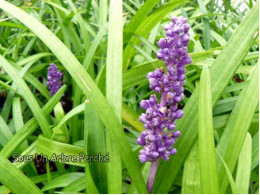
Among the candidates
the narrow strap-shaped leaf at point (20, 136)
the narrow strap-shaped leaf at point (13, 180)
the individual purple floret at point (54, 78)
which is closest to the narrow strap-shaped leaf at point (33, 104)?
the narrow strap-shaped leaf at point (20, 136)

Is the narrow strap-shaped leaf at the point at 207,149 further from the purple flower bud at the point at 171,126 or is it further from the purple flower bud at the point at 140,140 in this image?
the purple flower bud at the point at 140,140

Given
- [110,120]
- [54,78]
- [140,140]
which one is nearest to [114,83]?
[110,120]

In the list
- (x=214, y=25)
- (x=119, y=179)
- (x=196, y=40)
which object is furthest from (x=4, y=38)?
(x=119, y=179)

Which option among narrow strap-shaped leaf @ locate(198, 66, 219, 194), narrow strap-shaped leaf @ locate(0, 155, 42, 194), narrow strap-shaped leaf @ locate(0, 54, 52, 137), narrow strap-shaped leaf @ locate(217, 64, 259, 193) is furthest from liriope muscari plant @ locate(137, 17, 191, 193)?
narrow strap-shaped leaf @ locate(0, 54, 52, 137)

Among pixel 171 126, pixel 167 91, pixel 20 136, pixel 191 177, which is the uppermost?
pixel 167 91

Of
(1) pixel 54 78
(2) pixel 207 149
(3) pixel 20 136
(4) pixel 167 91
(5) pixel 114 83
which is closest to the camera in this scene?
(2) pixel 207 149

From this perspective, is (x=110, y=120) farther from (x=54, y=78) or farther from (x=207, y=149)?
(x=54, y=78)
